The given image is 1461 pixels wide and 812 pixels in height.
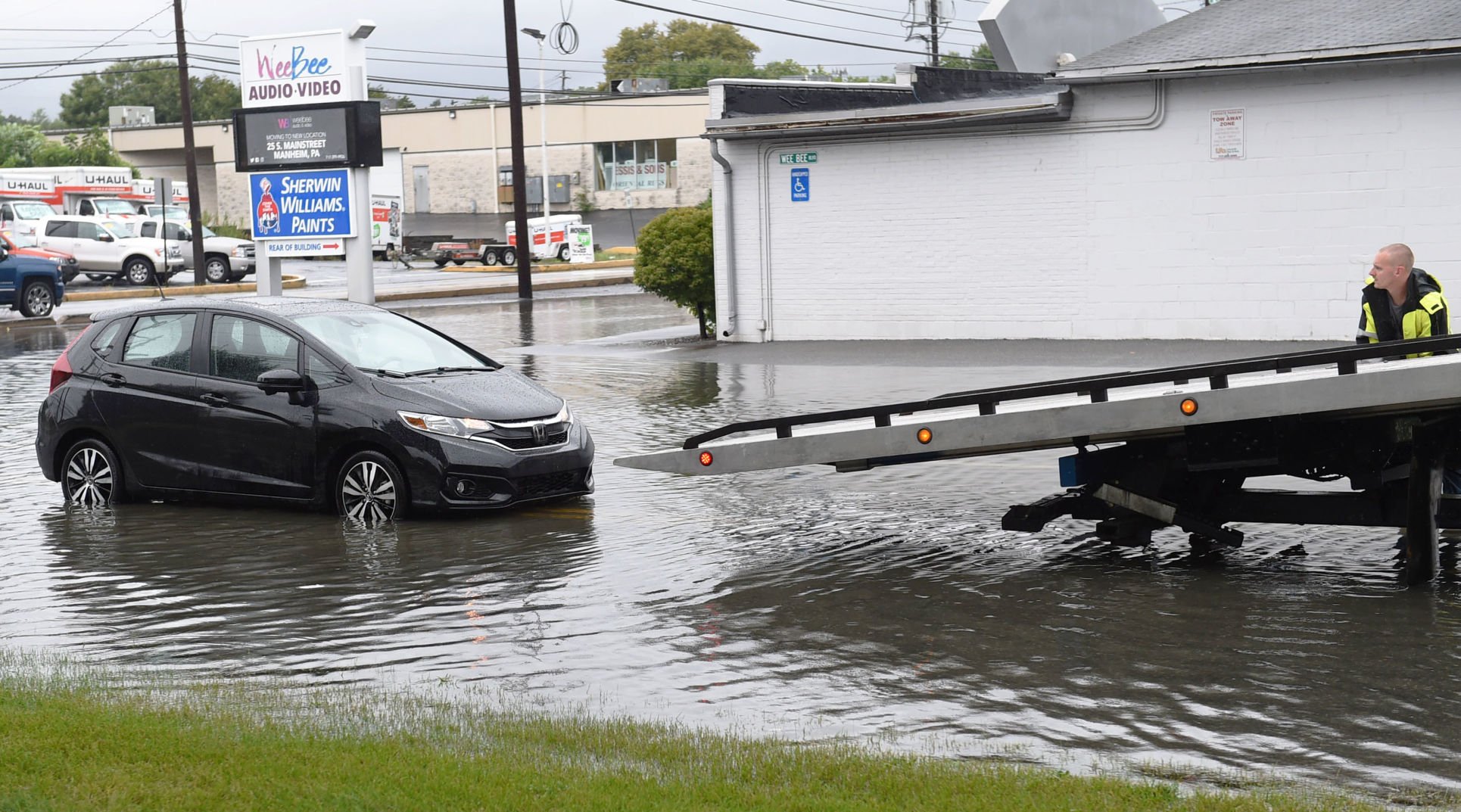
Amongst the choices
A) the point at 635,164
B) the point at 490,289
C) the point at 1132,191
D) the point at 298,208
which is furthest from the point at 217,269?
the point at 635,164

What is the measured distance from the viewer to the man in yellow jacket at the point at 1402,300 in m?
8.77

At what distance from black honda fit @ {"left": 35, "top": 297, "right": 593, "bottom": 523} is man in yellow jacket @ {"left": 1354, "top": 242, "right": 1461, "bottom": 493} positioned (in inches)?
203

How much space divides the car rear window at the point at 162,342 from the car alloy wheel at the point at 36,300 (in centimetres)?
2294

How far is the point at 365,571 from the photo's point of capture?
9.19 metres

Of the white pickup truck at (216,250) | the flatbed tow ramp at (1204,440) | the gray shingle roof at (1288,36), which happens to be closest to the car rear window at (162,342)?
the flatbed tow ramp at (1204,440)

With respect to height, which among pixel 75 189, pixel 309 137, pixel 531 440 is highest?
pixel 75 189

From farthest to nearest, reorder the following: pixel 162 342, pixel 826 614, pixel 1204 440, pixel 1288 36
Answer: pixel 1288 36
pixel 162 342
pixel 1204 440
pixel 826 614

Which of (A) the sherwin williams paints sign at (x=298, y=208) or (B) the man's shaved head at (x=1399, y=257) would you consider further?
(A) the sherwin williams paints sign at (x=298, y=208)

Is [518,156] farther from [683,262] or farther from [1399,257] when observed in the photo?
[1399,257]

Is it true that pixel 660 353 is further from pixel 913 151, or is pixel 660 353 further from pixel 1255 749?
pixel 1255 749

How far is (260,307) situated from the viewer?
37.3 ft

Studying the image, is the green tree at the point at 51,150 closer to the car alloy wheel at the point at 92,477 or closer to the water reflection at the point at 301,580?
the car alloy wheel at the point at 92,477

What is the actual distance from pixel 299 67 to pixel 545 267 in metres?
26.1

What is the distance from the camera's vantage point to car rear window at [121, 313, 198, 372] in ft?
37.1
